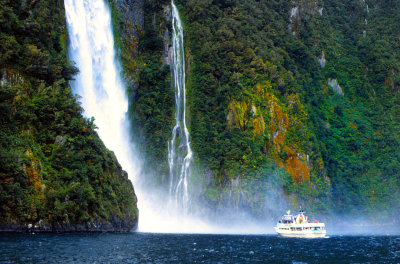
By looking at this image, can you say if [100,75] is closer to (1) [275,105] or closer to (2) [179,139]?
(2) [179,139]

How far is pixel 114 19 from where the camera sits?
68.7 m

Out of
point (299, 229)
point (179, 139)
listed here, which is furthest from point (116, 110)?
point (299, 229)

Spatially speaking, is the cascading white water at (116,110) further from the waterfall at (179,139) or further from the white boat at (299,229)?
the white boat at (299,229)

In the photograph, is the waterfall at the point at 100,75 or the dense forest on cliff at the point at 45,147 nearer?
the dense forest on cliff at the point at 45,147

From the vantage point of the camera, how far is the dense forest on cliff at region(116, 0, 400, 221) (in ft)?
238

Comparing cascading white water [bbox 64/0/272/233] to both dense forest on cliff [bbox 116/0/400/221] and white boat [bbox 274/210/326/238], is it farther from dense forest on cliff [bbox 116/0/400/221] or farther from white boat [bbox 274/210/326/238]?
white boat [bbox 274/210/326/238]

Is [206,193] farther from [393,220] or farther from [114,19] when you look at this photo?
[393,220]

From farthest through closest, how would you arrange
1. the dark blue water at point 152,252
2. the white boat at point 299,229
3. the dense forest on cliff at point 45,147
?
the white boat at point 299,229 → the dense forest on cliff at point 45,147 → the dark blue water at point 152,252

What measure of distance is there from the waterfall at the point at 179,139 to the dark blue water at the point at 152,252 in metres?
27.3

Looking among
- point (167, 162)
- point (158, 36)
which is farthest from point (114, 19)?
point (167, 162)

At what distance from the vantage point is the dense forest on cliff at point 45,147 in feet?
128

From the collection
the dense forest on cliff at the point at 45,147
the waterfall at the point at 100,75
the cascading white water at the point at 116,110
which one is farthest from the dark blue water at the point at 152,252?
the waterfall at the point at 100,75

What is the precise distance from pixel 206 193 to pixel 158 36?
2432 centimetres

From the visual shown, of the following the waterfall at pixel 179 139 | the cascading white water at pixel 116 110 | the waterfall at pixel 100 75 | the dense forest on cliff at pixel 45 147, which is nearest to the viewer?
the dense forest on cliff at pixel 45 147
